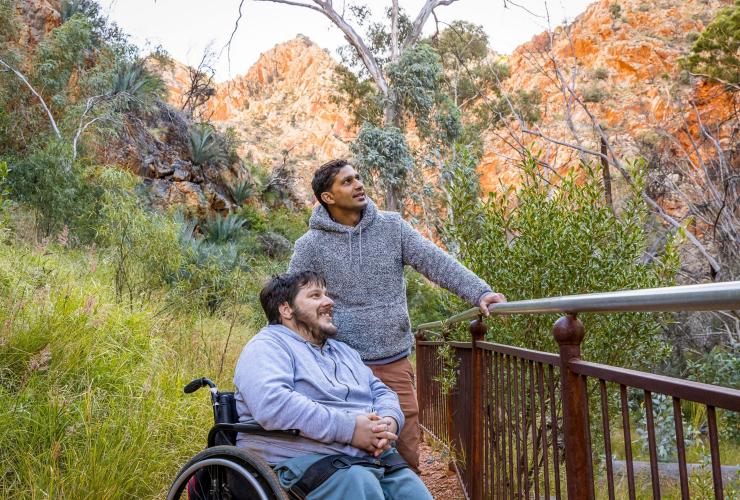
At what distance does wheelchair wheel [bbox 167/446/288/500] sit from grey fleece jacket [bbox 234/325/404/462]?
5.4 inches

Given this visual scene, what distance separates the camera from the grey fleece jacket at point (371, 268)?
2797 mm

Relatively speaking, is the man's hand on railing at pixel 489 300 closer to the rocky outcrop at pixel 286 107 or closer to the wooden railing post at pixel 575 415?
the wooden railing post at pixel 575 415

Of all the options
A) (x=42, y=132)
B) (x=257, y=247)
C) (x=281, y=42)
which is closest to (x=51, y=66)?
(x=42, y=132)

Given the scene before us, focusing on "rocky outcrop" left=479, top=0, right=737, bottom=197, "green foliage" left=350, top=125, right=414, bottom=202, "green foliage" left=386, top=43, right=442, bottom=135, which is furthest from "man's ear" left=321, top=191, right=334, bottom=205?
"rocky outcrop" left=479, top=0, right=737, bottom=197

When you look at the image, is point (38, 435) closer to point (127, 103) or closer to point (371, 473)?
point (371, 473)

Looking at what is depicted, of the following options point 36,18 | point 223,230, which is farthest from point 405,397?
point 36,18

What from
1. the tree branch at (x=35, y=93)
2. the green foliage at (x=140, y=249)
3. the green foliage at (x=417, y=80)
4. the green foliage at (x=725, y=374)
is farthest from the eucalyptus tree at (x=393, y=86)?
the green foliage at (x=725, y=374)

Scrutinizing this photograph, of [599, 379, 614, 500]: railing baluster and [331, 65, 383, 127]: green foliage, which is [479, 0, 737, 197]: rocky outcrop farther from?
[599, 379, 614, 500]: railing baluster

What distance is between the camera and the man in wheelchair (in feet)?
6.56

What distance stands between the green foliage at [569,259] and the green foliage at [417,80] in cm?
1242

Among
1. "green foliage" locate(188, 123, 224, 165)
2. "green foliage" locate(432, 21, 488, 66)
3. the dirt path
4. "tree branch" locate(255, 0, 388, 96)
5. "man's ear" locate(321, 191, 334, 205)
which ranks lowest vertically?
the dirt path

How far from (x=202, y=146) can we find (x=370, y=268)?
14.6 m

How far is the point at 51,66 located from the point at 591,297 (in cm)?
1397

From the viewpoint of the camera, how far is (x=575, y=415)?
161 centimetres
